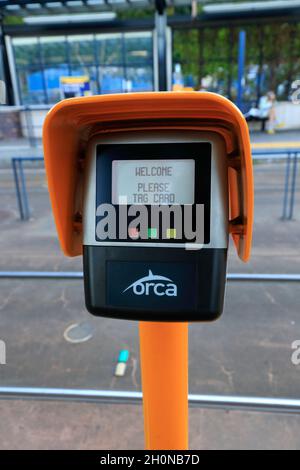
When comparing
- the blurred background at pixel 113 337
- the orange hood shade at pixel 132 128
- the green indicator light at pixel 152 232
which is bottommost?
the blurred background at pixel 113 337

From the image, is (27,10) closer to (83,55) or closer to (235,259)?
(235,259)

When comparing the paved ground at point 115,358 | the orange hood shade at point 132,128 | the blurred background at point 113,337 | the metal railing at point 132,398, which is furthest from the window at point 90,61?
the orange hood shade at point 132,128

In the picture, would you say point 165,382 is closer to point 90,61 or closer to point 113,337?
point 113,337

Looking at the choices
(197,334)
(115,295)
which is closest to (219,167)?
(115,295)

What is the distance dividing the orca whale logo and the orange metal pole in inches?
7.6

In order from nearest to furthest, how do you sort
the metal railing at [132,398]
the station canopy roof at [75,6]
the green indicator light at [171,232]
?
the green indicator light at [171,232]
the metal railing at [132,398]
the station canopy roof at [75,6]

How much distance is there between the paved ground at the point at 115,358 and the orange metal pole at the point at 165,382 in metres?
0.78

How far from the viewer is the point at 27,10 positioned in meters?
3.38

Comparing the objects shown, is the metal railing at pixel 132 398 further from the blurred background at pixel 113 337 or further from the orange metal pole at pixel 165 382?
the orange metal pole at pixel 165 382

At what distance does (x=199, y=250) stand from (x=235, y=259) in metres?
3.33

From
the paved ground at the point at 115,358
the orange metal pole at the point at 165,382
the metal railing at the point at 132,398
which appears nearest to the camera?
the orange metal pole at the point at 165,382

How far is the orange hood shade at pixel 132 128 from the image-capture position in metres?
0.86

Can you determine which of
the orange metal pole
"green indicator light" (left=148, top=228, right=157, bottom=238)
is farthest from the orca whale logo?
the orange metal pole

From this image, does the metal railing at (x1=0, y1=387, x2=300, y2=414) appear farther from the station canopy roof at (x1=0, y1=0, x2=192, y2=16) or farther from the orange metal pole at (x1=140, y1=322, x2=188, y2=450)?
the station canopy roof at (x1=0, y1=0, x2=192, y2=16)
